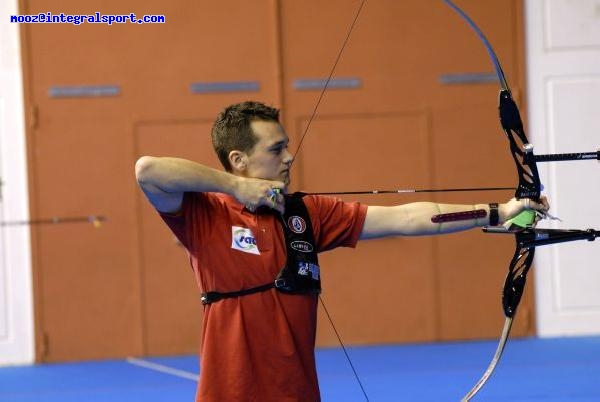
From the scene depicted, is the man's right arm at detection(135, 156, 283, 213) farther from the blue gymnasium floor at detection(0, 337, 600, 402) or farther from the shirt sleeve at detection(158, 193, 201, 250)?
the blue gymnasium floor at detection(0, 337, 600, 402)

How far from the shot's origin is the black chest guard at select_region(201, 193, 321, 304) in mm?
2299

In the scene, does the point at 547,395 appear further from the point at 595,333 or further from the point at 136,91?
the point at 136,91

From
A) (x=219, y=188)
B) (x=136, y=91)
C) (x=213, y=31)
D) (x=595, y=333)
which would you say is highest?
(x=213, y=31)

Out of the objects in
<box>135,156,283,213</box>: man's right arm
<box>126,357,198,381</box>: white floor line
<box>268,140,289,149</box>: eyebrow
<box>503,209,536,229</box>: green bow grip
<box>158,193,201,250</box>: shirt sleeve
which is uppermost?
<box>268,140,289,149</box>: eyebrow

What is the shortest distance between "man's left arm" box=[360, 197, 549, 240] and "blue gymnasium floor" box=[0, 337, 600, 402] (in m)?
2.29

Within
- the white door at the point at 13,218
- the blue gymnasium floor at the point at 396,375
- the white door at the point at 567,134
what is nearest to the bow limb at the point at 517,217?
the blue gymnasium floor at the point at 396,375

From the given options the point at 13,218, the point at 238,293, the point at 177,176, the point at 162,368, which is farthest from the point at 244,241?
the point at 13,218

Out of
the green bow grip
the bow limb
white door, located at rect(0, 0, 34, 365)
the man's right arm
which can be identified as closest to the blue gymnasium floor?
white door, located at rect(0, 0, 34, 365)

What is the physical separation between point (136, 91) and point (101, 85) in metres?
0.24

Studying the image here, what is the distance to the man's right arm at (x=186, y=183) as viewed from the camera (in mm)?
2264

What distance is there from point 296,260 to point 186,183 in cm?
33

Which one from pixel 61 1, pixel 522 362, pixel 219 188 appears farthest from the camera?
pixel 61 1

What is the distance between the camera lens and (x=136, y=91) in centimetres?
649

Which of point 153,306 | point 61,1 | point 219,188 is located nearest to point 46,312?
point 153,306
